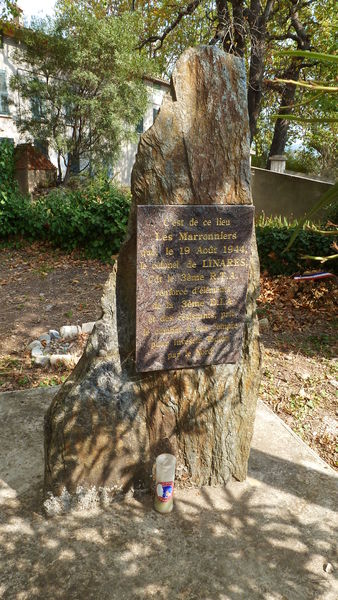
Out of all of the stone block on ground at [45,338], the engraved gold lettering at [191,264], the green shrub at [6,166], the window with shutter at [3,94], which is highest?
the window with shutter at [3,94]

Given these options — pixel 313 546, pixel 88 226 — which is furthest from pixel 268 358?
pixel 88 226

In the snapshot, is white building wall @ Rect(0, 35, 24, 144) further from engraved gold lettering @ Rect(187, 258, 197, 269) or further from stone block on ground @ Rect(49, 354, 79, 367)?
engraved gold lettering @ Rect(187, 258, 197, 269)

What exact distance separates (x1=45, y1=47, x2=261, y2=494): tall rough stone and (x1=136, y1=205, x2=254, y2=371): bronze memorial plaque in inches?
3.1

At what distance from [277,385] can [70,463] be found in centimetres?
265

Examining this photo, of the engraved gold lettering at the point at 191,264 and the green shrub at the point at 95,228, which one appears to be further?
the green shrub at the point at 95,228

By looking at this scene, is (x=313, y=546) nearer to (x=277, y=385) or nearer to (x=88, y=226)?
(x=277, y=385)

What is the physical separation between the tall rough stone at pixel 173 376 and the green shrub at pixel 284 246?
4878 mm

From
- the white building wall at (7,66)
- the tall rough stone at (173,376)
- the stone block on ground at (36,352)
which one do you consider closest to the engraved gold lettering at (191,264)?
the tall rough stone at (173,376)

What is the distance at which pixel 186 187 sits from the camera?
253 cm


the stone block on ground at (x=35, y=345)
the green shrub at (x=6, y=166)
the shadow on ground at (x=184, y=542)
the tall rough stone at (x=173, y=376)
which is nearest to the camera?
the shadow on ground at (x=184, y=542)

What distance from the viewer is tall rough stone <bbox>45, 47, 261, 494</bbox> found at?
247 cm

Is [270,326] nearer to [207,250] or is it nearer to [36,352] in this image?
[36,352]

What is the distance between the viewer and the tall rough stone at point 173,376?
2.47 meters

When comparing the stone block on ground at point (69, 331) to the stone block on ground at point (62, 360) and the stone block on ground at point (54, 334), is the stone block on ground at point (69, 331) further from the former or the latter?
the stone block on ground at point (62, 360)
